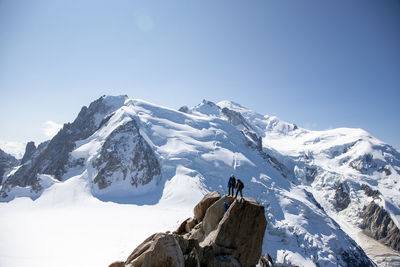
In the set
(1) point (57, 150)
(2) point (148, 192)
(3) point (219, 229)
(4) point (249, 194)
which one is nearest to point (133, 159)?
(2) point (148, 192)

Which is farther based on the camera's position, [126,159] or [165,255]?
[126,159]

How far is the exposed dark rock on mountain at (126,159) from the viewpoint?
405 feet

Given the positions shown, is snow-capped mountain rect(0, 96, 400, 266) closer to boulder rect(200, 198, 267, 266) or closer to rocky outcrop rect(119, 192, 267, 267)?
boulder rect(200, 198, 267, 266)

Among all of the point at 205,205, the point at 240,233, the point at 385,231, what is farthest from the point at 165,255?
the point at 385,231

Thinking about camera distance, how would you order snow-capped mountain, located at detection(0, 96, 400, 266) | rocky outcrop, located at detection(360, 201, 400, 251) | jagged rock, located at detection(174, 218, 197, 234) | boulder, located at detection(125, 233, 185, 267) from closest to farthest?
boulder, located at detection(125, 233, 185, 267) < jagged rock, located at detection(174, 218, 197, 234) < snow-capped mountain, located at detection(0, 96, 400, 266) < rocky outcrop, located at detection(360, 201, 400, 251)

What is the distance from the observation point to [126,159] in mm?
128875

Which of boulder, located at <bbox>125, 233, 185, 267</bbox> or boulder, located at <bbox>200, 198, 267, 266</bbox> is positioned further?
boulder, located at <bbox>200, 198, 267, 266</bbox>

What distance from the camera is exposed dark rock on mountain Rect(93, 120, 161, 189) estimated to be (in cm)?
12338

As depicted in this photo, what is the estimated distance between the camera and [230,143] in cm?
17375

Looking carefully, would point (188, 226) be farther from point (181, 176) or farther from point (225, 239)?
point (181, 176)

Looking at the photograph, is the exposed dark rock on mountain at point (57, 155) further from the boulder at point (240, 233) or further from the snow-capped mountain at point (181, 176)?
the boulder at point (240, 233)

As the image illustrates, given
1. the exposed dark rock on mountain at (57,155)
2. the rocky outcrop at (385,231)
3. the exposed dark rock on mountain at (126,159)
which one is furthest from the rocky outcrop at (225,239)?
the rocky outcrop at (385,231)

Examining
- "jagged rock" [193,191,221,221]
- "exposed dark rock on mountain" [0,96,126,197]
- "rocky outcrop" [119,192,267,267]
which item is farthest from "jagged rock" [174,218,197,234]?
"exposed dark rock on mountain" [0,96,126,197]

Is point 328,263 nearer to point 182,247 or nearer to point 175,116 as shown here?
point 182,247
